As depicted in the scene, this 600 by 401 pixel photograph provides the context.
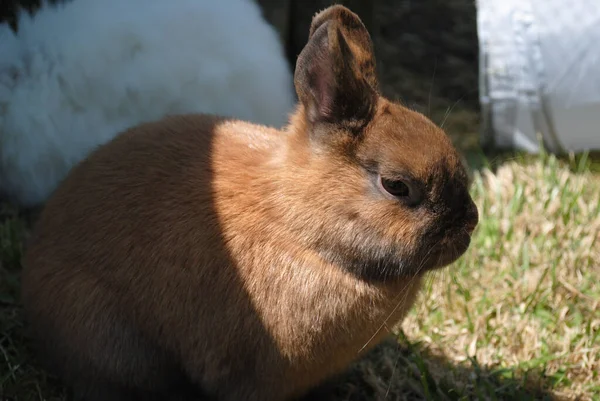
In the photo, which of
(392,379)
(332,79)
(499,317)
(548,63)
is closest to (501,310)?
(499,317)

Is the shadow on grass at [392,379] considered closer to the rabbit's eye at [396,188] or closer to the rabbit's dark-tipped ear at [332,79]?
the rabbit's eye at [396,188]

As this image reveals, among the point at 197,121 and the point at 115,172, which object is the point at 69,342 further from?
the point at 197,121

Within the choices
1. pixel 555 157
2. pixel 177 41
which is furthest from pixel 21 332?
pixel 555 157

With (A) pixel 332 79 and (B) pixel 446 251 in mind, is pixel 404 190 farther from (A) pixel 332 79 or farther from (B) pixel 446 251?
(A) pixel 332 79

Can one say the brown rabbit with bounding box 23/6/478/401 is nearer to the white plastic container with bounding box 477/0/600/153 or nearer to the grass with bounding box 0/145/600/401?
the grass with bounding box 0/145/600/401

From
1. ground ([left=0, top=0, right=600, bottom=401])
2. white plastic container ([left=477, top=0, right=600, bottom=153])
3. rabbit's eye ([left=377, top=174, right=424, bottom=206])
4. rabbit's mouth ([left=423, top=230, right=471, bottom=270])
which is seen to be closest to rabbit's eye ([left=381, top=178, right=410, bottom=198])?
rabbit's eye ([left=377, top=174, right=424, bottom=206])

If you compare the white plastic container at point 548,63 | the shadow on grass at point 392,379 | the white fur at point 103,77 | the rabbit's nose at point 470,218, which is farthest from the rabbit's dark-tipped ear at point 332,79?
the white plastic container at point 548,63

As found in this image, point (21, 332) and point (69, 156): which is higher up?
point (69, 156)
